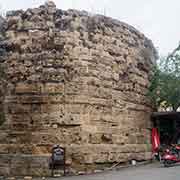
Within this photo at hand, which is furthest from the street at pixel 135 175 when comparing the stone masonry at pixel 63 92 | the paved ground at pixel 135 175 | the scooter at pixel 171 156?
the scooter at pixel 171 156

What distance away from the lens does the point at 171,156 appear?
40.1 ft

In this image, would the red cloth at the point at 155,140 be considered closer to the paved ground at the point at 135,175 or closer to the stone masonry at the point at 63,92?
the stone masonry at the point at 63,92

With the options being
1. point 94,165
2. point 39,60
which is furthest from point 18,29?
point 94,165

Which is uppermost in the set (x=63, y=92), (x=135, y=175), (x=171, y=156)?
(x=63, y=92)

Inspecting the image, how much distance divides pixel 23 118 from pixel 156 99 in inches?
Result: 223

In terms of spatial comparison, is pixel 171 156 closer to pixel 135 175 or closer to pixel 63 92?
pixel 135 175

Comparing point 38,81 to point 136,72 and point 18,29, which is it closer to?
point 18,29

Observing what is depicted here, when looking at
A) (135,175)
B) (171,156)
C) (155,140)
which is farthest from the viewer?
(155,140)

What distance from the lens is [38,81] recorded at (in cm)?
1110

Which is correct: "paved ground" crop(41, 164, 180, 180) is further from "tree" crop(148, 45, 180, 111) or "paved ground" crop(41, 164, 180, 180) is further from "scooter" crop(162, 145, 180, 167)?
"tree" crop(148, 45, 180, 111)

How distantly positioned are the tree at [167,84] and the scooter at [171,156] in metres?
2.11

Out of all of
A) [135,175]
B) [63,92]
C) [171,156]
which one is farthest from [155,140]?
[63,92]

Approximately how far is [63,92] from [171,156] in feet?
13.7

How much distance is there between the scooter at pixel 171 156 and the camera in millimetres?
12086
